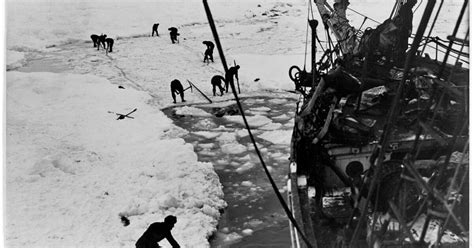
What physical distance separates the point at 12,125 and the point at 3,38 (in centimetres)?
667

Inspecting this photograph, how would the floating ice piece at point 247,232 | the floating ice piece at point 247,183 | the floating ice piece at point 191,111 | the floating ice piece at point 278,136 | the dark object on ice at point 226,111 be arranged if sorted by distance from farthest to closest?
the floating ice piece at point 191,111
the dark object on ice at point 226,111
the floating ice piece at point 278,136
the floating ice piece at point 247,183
the floating ice piece at point 247,232

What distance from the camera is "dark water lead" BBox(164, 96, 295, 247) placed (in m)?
5.82

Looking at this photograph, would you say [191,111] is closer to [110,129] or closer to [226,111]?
[226,111]

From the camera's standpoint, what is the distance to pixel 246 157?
26.9ft

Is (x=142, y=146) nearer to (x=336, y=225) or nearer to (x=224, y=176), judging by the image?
(x=224, y=176)

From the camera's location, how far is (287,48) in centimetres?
1727

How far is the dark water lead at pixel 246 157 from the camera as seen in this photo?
582cm

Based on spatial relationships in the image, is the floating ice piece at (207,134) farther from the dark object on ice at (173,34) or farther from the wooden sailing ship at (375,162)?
the dark object on ice at (173,34)

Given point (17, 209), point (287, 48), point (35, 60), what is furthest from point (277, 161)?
point (35, 60)

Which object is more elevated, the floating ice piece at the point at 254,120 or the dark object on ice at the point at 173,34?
the dark object on ice at the point at 173,34

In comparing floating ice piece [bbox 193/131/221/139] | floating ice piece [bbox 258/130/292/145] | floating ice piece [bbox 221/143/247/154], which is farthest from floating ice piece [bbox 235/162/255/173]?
floating ice piece [bbox 193/131/221/139]

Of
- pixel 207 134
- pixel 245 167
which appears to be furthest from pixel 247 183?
pixel 207 134

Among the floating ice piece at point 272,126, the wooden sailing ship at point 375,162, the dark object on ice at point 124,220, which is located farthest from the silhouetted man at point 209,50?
the dark object on ice at point 124,220

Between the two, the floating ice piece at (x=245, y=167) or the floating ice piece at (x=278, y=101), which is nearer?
the floating ice piece at (x=245, y=167)
